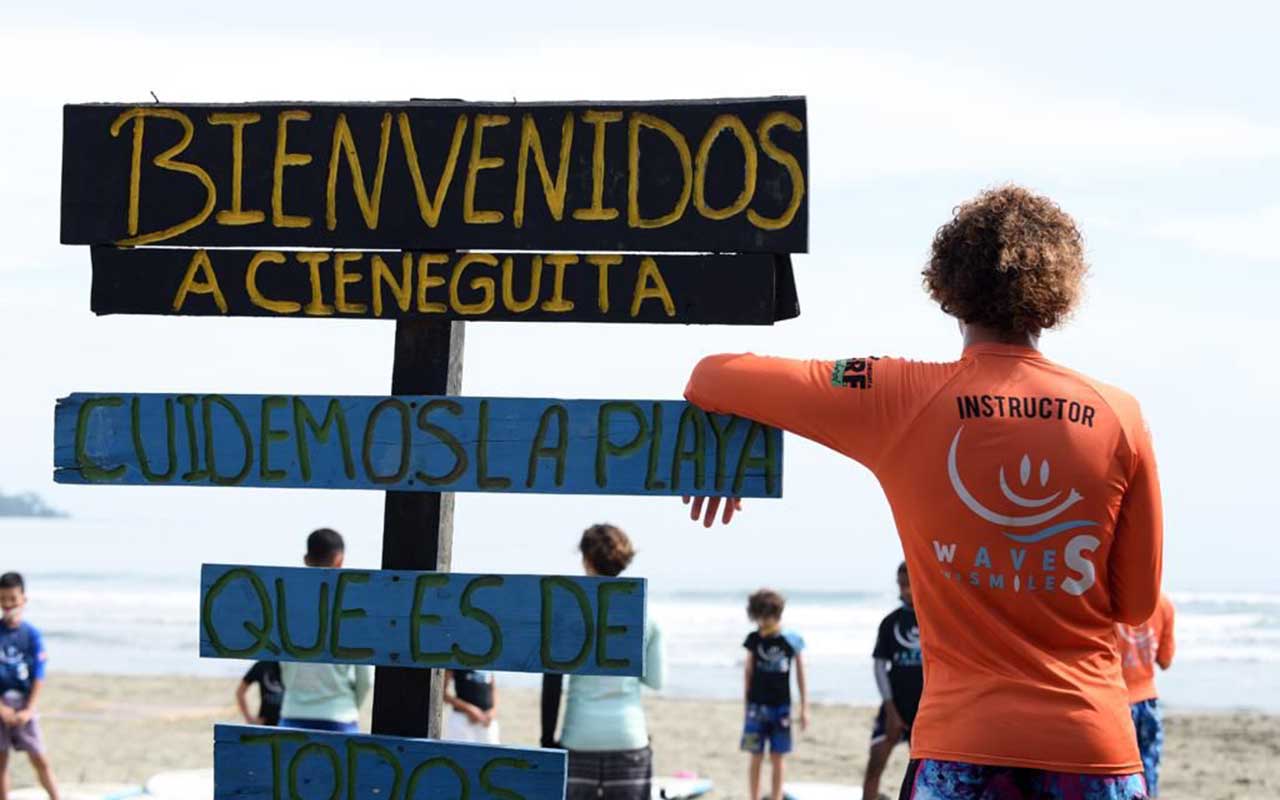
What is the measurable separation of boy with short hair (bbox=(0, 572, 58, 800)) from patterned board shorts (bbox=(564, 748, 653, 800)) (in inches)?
220

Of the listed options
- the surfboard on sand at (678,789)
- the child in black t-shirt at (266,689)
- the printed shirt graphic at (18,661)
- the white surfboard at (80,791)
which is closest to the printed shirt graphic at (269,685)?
the child in black t-shirt at (266,689)

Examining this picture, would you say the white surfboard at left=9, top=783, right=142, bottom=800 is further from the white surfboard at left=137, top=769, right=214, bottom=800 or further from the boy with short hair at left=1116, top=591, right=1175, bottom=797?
the boy with short hair at left=1116, top=591, right=1175, bottom=797

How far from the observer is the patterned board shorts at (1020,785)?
11.2 feet

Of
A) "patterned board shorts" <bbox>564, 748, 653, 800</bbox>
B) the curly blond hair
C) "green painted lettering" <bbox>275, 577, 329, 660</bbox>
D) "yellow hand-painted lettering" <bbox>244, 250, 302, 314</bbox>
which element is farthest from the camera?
"patterned board shorts" <bbox>564, 748, 653, 800</bbox>

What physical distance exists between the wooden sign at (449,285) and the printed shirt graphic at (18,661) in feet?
23.2

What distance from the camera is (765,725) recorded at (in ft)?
38.8

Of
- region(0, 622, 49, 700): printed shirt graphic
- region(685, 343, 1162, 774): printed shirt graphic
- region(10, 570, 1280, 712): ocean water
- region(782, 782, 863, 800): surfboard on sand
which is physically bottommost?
region(10, 570, 1280, 712): ocean water

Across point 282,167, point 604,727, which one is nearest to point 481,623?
point 282,167

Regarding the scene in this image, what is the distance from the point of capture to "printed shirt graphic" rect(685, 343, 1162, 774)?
135 inches

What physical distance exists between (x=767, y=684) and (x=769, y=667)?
121 millimetres

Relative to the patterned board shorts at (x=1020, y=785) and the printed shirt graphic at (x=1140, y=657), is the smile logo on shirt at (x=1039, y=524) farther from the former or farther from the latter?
the printed shirt graphic at (x=1140, y=657)

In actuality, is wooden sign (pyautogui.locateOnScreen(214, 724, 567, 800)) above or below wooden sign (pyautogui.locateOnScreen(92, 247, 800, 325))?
below

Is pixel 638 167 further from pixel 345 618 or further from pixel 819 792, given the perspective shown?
pixel 819 792

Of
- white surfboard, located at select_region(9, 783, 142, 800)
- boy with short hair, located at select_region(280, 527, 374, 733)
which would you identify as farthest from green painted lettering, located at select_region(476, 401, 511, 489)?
white surfboard, located at select_region(9, 783, 142, 800)
